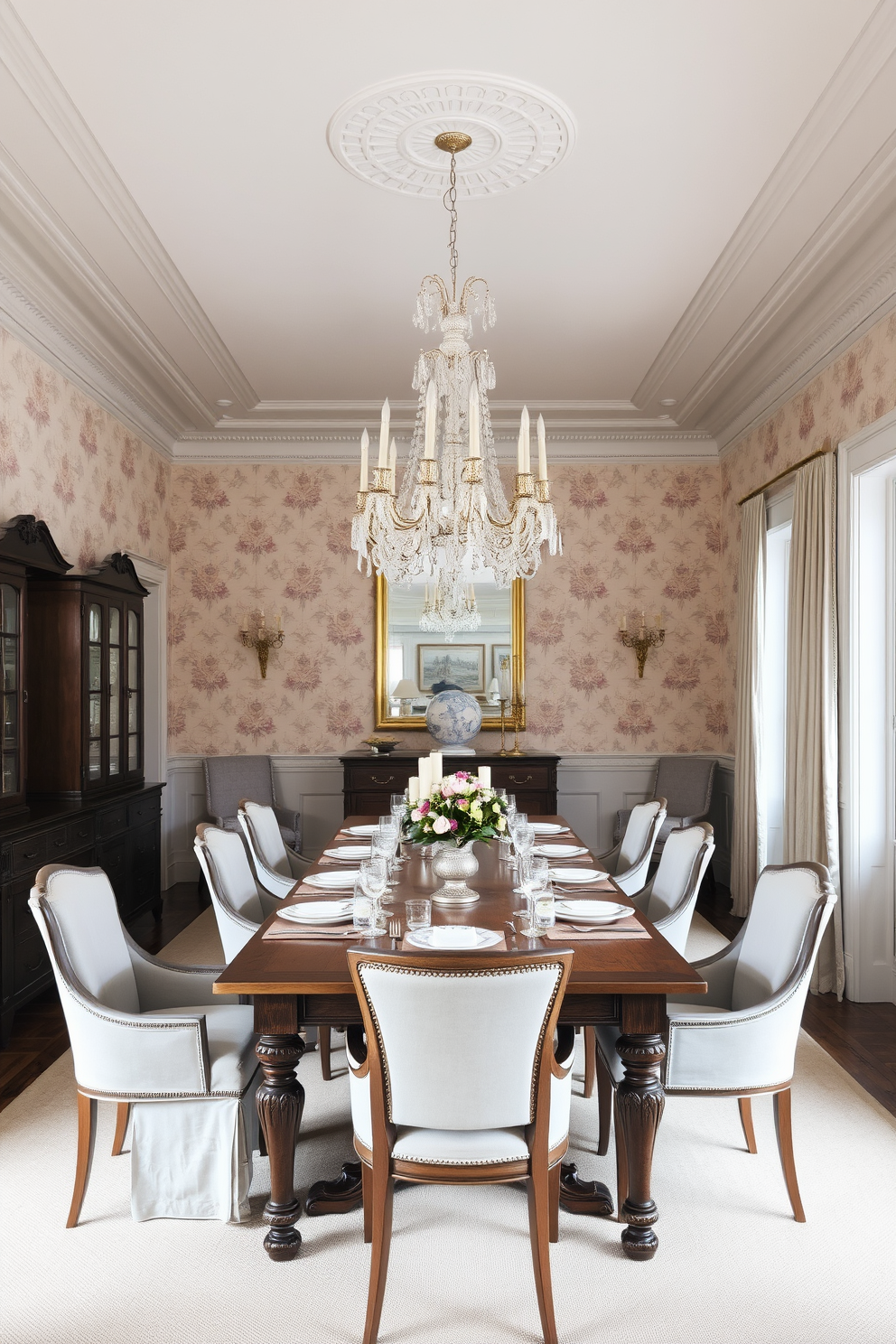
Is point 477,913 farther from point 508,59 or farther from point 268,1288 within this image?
point 508,59

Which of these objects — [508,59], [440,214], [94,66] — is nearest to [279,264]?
[440,214]

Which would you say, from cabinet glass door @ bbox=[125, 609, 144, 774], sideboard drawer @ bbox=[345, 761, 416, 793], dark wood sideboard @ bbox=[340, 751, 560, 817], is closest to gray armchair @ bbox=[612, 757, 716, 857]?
dark wood sideboard @ bbox=[340, 751, 560, 817]

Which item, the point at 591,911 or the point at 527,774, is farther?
the point at 527,774

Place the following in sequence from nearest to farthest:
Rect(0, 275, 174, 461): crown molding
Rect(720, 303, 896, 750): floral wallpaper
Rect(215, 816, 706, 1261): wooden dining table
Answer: Rect(215, 816, 706, 1261): wooden dining table → Rect(720, 303, 896, 750): floral wallpaper → Rect(0, 275, 174, 461): crown molding

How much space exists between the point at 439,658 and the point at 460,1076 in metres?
4.61

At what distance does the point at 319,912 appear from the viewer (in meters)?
2.61

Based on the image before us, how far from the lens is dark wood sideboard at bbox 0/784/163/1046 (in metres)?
3.50

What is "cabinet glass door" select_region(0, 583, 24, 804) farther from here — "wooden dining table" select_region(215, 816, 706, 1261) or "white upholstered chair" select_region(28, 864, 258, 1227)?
"wooden dining table" select_region(215, 816, 706, 1261)

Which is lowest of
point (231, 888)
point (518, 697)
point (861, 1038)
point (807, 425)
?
point (861, 1038)

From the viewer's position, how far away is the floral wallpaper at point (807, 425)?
12.5ft

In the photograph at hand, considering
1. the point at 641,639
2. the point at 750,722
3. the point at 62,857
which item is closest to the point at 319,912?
the point at 62,857

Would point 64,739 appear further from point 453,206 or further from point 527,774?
point 453,206

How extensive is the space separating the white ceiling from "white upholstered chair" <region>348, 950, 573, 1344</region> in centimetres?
254

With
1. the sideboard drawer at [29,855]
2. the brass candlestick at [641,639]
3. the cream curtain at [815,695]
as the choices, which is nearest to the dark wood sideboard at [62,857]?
the sideboard drawer at [29,855]
